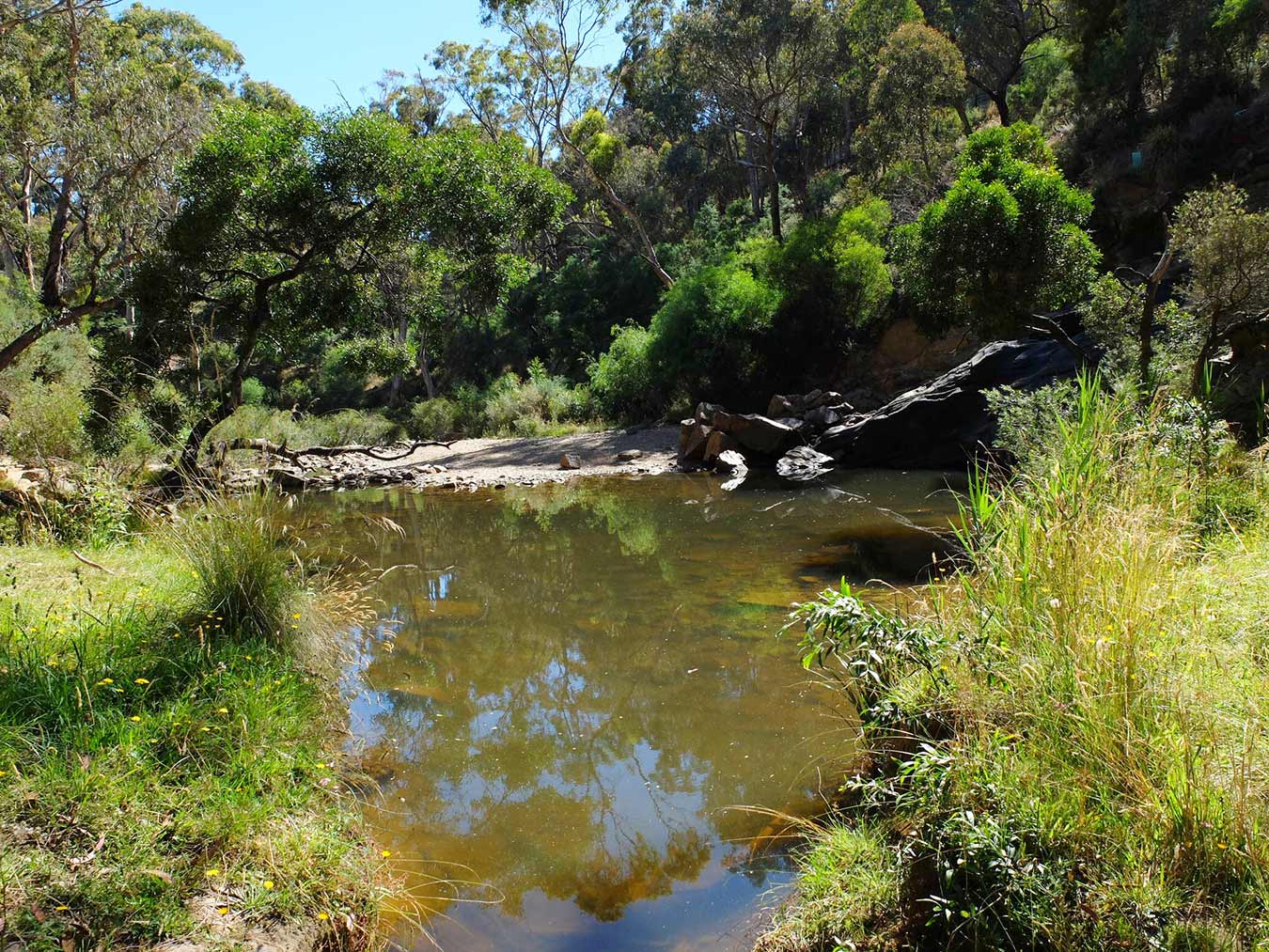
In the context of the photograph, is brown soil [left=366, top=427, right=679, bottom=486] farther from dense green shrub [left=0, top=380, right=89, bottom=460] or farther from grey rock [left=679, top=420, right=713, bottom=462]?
dense green shrub [left=0, top=380, right=89, bottom=460]

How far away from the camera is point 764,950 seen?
8.89 ft

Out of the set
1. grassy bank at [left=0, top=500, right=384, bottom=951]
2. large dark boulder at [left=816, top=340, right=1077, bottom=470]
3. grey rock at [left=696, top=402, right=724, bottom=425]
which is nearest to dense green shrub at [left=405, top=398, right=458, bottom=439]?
grey rock at [left=696, top=402, right=724, bottom=425]

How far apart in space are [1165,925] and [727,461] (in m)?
13.3

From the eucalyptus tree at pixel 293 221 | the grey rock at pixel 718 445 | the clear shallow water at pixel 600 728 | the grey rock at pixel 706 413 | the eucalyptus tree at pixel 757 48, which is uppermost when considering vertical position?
the eucalyptus tree at pixel 757 48

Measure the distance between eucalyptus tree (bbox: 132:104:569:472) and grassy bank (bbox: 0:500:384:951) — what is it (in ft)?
21.9

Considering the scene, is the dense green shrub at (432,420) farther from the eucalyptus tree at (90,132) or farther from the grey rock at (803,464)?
→ the grey rock at (803,464)

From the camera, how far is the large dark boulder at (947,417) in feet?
46.1

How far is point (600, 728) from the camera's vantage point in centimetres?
471

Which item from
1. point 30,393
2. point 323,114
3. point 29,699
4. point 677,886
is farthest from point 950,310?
point 30,393

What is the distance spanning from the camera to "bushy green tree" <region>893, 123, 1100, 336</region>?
37.0ft

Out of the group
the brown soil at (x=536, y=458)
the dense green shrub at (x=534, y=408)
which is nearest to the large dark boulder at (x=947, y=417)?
the brown soil at (x=536, y=458)

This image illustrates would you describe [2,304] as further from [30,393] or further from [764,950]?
[764,950]

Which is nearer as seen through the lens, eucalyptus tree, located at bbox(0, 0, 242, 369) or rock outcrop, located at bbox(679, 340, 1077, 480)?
eucalyptus tree, located at bbox(0, 0, 242, 369)

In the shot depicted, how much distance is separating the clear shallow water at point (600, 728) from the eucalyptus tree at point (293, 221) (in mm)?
4518
